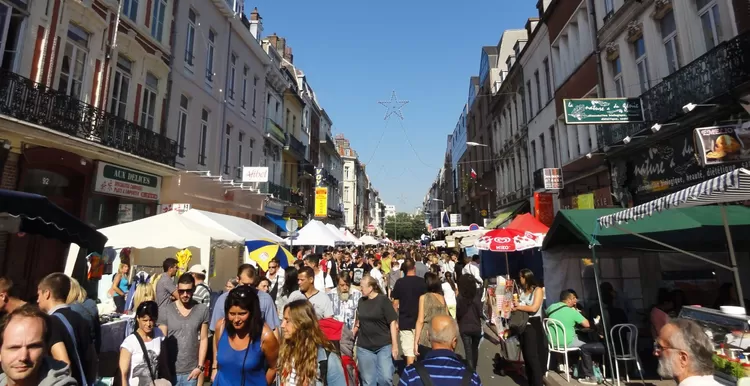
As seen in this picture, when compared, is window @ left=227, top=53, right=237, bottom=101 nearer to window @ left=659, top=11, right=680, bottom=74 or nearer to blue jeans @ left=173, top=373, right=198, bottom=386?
blue jeans @ left=173, top=373, right=198, bottom=386

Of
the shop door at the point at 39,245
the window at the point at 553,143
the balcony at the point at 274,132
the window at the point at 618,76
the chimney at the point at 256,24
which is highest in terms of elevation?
the chimney at the point at 256,24

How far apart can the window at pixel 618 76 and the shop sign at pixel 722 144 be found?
20.0 ft

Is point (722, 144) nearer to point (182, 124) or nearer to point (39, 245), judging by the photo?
point (39, 245)

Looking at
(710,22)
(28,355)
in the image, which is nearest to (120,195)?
(28,355)

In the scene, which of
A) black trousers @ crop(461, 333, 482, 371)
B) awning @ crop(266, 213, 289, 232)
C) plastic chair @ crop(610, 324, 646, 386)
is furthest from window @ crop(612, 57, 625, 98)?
awning @ crop(266, 213, 289, 232)

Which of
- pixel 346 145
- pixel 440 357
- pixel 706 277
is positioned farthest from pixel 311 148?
pixel 440 357

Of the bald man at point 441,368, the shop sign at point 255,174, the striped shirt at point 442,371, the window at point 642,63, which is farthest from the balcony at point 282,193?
the striped shirt at point 442,371

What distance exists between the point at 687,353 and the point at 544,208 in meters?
16.8

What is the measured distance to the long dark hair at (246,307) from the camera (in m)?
3.22

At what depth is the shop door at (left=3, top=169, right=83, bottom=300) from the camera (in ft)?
30.0

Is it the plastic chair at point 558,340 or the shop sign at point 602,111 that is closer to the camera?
the plastic chair at point 558,340

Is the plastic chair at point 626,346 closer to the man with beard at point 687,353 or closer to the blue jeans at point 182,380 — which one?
the man with beard at point 687,353

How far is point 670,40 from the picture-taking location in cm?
1063

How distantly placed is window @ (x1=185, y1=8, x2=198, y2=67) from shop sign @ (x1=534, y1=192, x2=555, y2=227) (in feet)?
55.3
